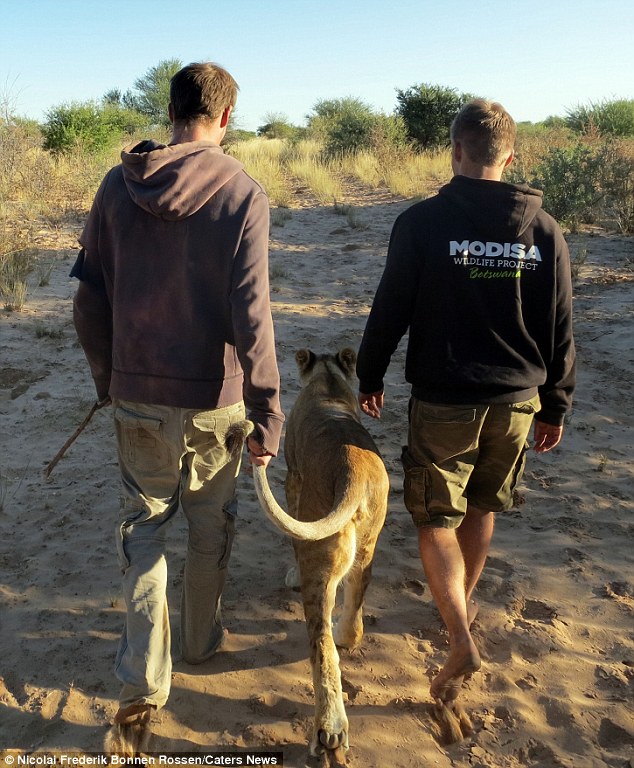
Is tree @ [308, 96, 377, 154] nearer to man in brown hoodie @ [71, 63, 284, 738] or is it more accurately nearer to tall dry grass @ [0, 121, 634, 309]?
tall dry grass @ [0, 121, 634, 309]

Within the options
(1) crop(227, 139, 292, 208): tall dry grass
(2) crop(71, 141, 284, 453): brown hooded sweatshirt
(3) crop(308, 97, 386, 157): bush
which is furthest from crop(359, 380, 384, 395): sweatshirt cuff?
(3) crop(308, 97, 386, 157): bush

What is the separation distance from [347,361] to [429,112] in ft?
66.0

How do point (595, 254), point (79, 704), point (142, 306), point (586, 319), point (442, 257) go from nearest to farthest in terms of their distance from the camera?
point (142, 306), point (442, 257), point (79, 704), point (586, 319), point (595, 254)

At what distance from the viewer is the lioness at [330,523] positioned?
8.20ft

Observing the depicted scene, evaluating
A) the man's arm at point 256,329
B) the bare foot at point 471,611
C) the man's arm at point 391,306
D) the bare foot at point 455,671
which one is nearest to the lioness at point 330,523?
the man's arm at point 256,329

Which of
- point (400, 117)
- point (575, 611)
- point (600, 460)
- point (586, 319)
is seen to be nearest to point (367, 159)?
point (400, 117)

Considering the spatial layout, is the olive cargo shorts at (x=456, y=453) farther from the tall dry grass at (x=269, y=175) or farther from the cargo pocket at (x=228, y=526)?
the tall dry grass at (x=269, y=175)

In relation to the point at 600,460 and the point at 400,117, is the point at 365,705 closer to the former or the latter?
the point at 600,460

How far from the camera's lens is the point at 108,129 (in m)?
16.7

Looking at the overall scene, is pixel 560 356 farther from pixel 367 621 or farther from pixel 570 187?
pixel 570 187

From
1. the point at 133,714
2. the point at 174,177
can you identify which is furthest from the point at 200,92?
the point at 133,714

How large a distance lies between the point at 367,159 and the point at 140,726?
644 inches

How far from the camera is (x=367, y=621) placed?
11.1 feet

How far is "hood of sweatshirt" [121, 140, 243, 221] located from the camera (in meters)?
2.26
